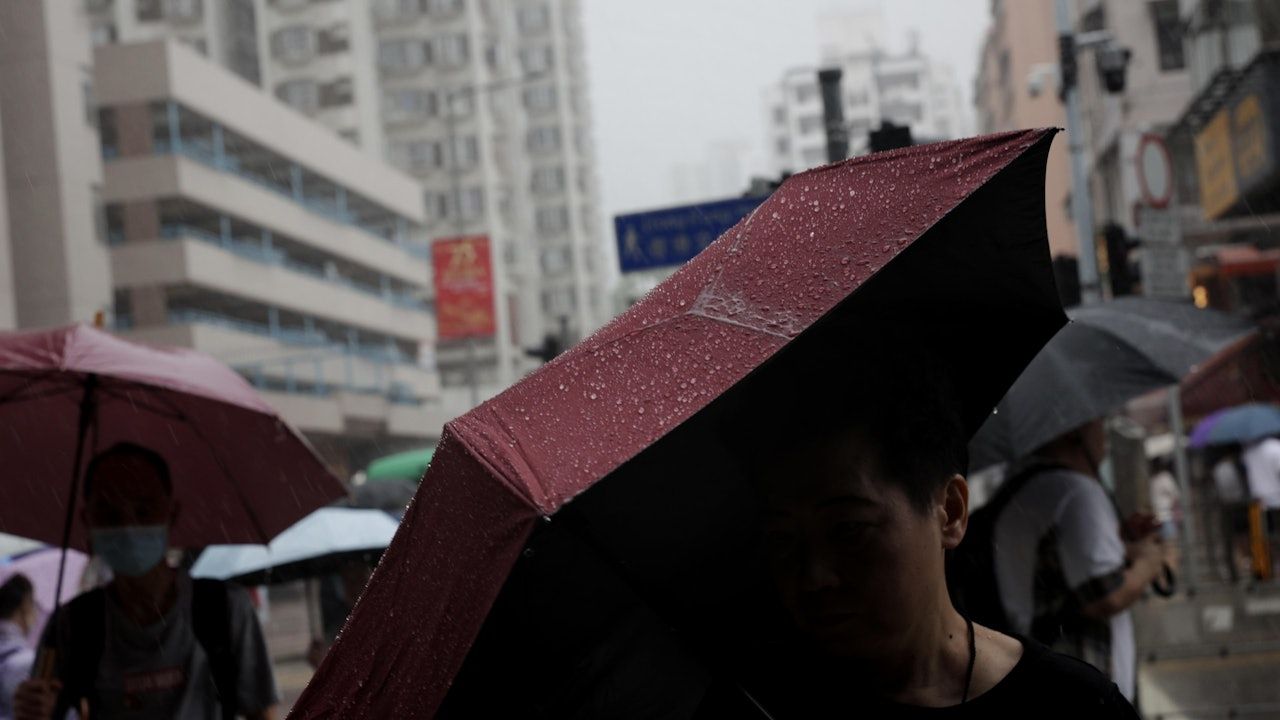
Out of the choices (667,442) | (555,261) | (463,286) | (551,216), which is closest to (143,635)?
(667,442)

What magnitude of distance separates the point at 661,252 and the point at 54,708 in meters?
12.7

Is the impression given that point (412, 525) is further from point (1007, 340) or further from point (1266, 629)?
point (1266, 629)

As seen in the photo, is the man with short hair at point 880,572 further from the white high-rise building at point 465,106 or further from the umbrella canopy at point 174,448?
the white high-rise building at point 465,106

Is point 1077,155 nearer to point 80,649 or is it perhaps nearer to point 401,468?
point 401,468

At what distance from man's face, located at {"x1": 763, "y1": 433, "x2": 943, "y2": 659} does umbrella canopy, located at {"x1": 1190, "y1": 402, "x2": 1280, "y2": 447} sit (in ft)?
58.5

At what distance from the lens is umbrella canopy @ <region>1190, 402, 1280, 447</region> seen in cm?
1920

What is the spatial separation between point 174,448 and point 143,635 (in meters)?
1.03

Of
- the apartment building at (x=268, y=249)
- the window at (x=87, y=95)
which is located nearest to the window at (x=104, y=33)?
the apartment building at (x=268, y=249)

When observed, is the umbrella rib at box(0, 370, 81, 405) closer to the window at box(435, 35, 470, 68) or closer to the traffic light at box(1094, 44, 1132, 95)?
the traffic light at box(1094, 44, 1132, 95)

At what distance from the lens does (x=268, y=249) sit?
6069 centimetres

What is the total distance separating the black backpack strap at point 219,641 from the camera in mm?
4234

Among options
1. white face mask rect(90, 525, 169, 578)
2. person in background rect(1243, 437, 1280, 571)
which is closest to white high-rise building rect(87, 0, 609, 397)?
person in background rect(1243, 437, 1280, 571)

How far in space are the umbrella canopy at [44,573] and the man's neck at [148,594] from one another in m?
3.95

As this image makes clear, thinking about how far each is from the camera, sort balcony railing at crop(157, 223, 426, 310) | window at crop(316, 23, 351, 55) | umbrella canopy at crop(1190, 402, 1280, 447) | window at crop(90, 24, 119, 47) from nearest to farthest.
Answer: umbrella canopy at crop(1190, 402, 1280, 447) < balcony railing at crop(157, 223, 426, 310) < window at crop(90, 24, 119, 47) < window at crop(316, 23, 351, 55)
